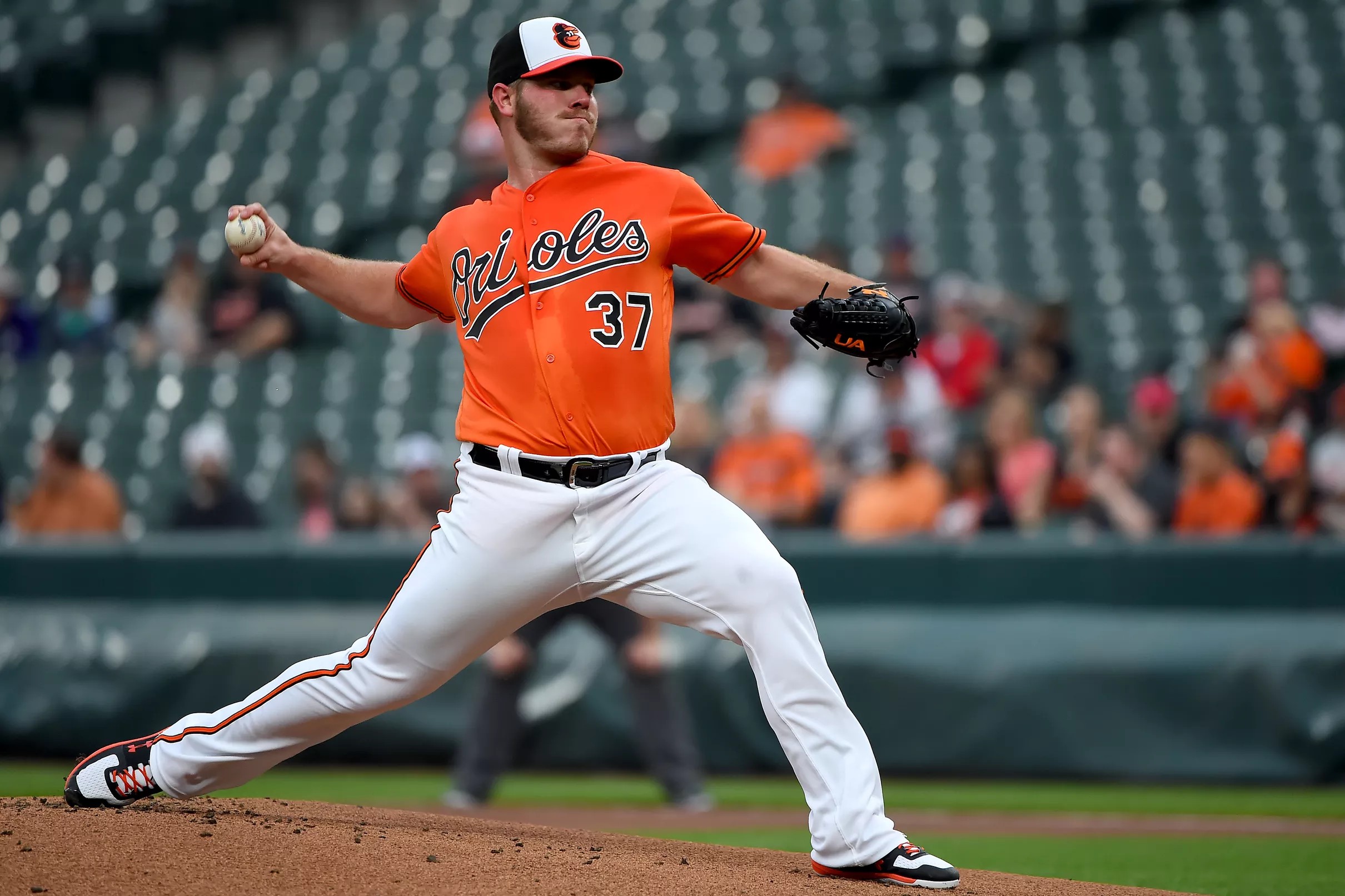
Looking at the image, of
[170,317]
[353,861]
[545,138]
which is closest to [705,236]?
[545,138]

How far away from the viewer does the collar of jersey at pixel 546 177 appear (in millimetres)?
3617

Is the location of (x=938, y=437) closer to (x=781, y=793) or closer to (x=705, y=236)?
(x=781, y=793)

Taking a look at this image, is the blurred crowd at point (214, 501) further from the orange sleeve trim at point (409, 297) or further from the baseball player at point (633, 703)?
the orange sleeve trim at point (409, 297)

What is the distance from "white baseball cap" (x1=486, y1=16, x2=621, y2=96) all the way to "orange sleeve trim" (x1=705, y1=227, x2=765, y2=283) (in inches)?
19.1

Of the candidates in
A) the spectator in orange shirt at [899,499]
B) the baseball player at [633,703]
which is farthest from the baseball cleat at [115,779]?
the spectator in orange shirt at [899,499]

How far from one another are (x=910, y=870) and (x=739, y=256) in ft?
4.76

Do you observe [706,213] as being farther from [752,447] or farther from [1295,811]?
[752,447]

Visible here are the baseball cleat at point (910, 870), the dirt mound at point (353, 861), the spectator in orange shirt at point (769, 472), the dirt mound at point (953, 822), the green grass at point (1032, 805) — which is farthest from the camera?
the spectator in orange shirt at point (769, 472)

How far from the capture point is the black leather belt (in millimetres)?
3439

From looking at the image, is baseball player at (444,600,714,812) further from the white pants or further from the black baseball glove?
the black baseball glove

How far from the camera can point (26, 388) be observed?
→ 38.0 ft

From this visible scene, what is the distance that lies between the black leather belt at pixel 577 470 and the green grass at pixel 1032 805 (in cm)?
179

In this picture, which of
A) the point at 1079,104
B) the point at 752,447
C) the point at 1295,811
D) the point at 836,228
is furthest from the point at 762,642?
the point at 1079,104

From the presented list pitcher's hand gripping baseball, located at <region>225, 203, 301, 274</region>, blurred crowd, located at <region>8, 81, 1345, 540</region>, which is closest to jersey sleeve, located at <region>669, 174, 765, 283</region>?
pitcher's hand gripping baseball, located at <region>225, 203, 301, 274</region>
